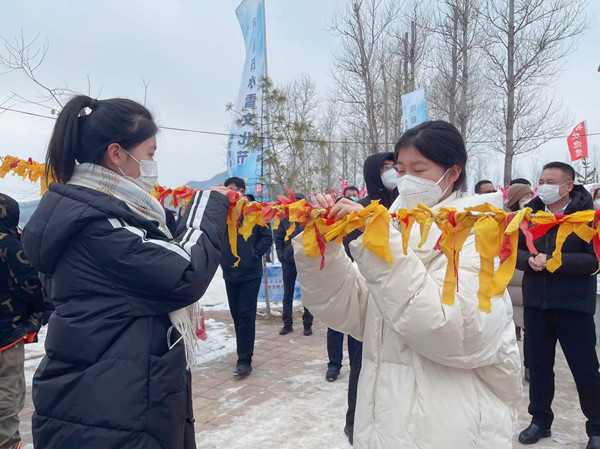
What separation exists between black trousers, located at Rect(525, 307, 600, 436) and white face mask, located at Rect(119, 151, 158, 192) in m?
3.14

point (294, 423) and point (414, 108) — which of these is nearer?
point (294, 423)

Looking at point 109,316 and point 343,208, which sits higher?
point 343,208

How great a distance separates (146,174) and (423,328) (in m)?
1.17

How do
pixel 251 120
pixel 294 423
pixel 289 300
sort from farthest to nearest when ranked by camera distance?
pixel 251 120, pixel 289 300, pixel 294 423

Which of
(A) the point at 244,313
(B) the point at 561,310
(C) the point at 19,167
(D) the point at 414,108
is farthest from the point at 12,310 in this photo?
(D) the point at 414,108

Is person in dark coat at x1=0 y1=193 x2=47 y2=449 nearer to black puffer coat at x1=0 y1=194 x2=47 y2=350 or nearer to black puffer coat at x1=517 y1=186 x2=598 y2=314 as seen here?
black puffer coat at x1=0 y1=194 x2=47 y2=350

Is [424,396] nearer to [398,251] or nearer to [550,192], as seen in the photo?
[398,251]

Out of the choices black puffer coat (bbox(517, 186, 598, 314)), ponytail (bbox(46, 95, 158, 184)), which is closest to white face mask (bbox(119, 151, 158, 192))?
ponytail (bbox(46, 95, 158, 184))

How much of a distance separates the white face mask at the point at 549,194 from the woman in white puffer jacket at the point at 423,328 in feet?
7.09

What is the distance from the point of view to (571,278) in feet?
11.5

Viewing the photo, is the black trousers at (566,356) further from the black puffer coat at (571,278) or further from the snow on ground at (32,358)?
the snow on ground at (32,358)

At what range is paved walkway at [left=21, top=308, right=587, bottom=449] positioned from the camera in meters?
3.71

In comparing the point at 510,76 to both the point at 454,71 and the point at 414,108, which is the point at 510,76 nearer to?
the point at 454,71

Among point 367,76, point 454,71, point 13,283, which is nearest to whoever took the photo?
point 13,283
